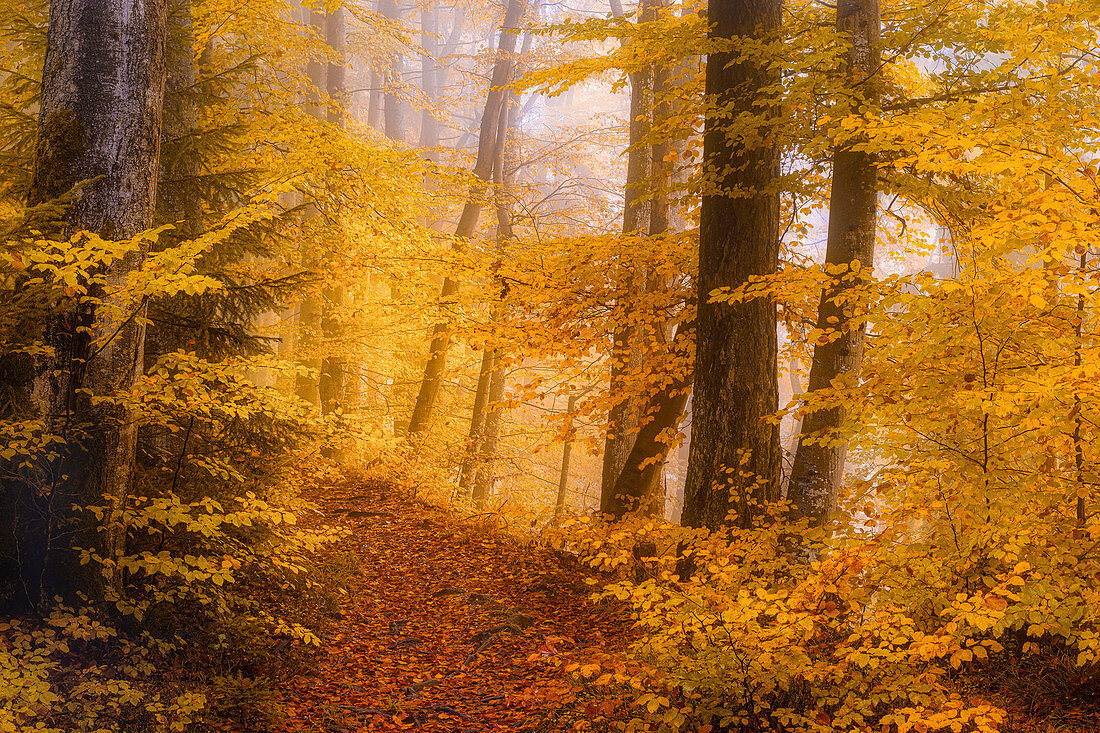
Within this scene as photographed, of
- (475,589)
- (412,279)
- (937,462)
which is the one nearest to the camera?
(937,462)

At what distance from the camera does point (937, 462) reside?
4027mm

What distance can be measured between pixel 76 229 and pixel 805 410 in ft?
16.7

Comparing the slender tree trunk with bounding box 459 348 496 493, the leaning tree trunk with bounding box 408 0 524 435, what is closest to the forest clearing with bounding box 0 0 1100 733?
the slender tree trunk with bounding box 459 348 496 493

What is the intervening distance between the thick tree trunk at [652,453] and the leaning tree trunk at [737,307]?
185cm

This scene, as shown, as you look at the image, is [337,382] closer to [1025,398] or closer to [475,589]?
[475,589]

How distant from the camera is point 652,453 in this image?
27.3 ft

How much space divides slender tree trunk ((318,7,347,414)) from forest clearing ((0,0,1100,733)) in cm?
516

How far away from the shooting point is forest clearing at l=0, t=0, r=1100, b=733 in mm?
3797

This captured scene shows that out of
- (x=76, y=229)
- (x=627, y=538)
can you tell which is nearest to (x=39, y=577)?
(x=76, y=229)

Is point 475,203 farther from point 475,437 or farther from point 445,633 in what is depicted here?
point 445,633

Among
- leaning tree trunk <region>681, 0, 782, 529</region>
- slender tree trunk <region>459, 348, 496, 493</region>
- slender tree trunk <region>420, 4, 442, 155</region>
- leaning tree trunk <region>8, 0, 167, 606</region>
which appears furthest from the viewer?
slender tree trunk <region>420, 4, 442, 155</region>

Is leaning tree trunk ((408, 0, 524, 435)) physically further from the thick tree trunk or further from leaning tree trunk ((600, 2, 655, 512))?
the thick tree trunk

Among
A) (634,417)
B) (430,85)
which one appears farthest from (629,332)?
(430,85)

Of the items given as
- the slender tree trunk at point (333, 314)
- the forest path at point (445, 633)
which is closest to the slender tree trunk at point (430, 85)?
the slender tree trunk at point (333, 314)
